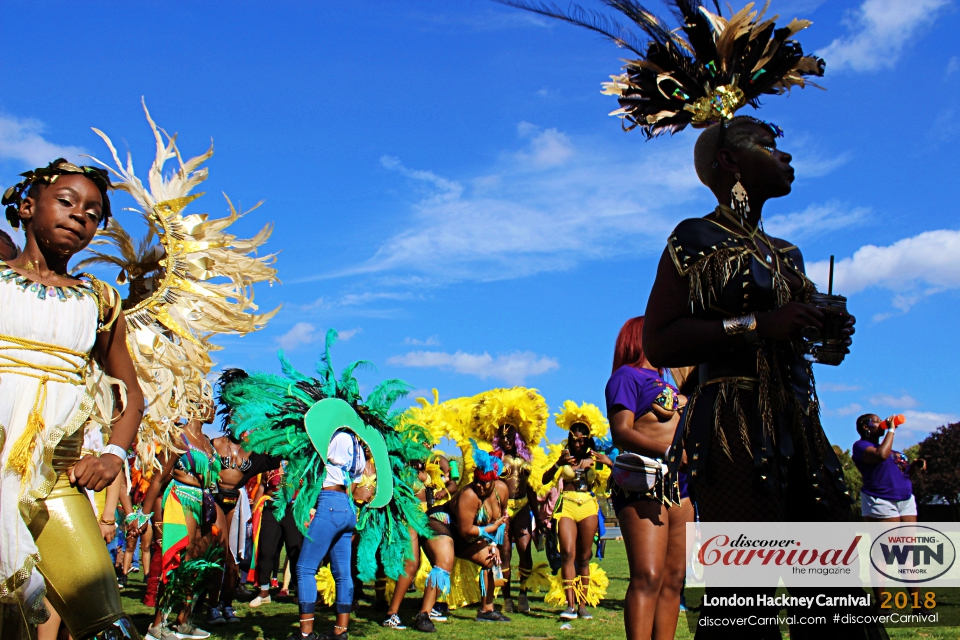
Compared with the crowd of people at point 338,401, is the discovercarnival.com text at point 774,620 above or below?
below

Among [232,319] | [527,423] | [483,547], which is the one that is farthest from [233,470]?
[232,319]

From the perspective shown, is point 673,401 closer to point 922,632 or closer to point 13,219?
point 13,219

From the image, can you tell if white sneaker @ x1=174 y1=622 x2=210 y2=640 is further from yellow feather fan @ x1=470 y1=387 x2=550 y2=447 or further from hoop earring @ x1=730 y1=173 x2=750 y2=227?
hoop earring @ x1=730 y1=173 x2=750 y2=227

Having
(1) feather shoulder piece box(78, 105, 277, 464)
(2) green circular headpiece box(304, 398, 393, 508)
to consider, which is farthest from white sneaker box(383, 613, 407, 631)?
(1) feather shoulder piece box(78, 105, 277, 464)

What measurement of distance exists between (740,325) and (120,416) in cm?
256

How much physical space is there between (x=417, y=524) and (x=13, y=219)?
15.7ft

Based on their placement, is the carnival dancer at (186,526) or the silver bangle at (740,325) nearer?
the silver bangle at (740,325)

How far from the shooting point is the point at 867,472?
882 cm

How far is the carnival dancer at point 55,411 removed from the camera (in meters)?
2.93

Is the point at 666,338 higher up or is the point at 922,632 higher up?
the point at 666,338

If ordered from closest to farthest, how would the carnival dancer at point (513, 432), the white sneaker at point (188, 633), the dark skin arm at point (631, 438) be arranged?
the dark skin arm at point (631, 438) < the white sneaker at point (188, 633) < the carnival dancer at point (513, 432)

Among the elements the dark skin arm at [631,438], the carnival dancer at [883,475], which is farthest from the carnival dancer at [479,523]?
the dark skin arm at [631,438]

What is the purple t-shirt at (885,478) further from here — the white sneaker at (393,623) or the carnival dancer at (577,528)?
the white sneaker at (393,623)

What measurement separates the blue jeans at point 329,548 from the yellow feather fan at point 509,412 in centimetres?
320
